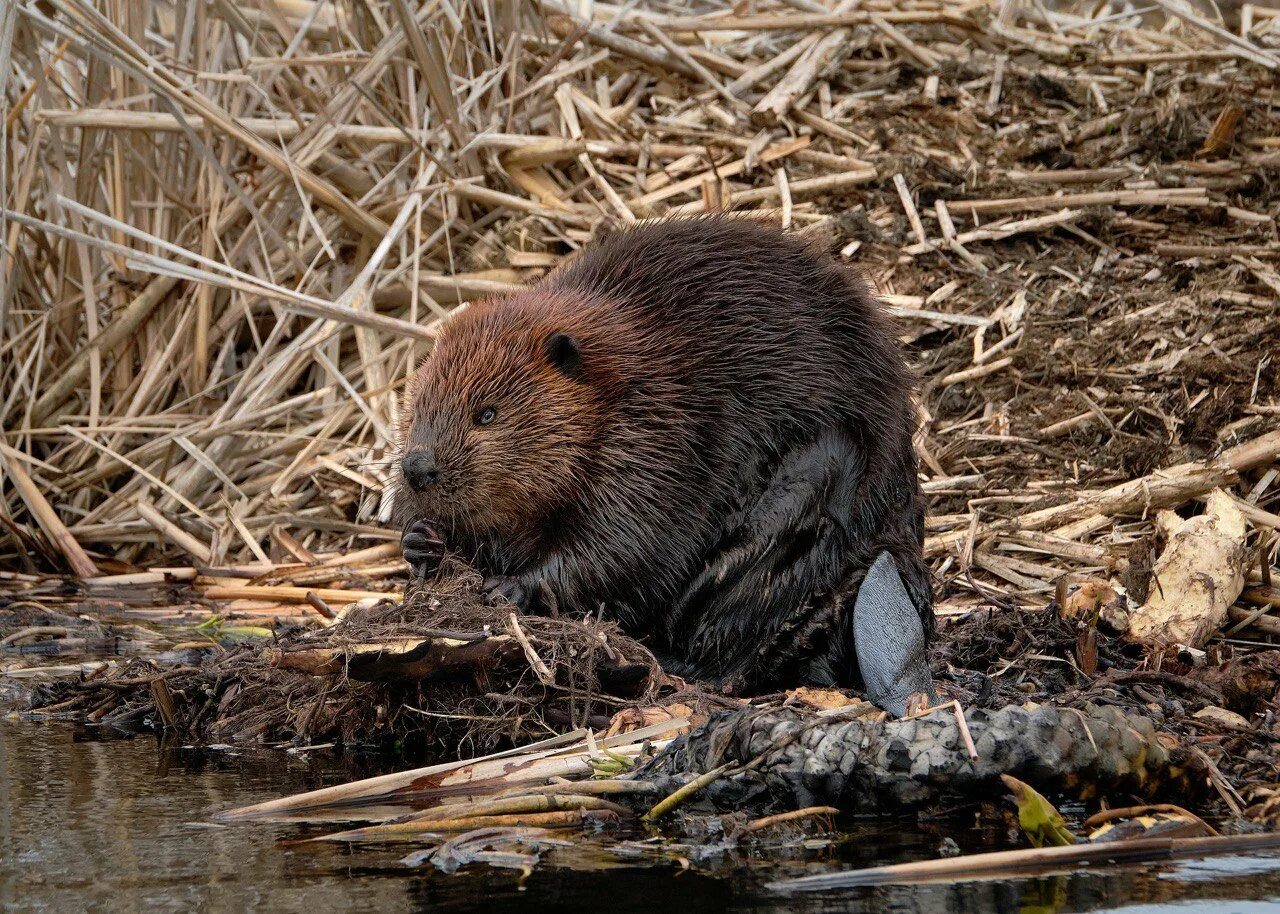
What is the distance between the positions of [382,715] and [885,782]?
1.33 metres

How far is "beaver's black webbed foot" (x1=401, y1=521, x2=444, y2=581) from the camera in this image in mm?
4070

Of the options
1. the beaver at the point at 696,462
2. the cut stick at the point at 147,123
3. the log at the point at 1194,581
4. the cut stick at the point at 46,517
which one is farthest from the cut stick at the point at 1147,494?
the cut stick at the point at 46,517

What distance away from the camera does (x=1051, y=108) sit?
24.5ft

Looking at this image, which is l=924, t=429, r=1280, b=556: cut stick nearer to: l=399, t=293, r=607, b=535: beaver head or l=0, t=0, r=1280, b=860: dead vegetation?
l=0, t=0, r=1280, b=860: dead vegetation

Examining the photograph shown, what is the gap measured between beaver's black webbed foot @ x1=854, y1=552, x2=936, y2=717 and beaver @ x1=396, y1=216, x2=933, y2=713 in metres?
0.09

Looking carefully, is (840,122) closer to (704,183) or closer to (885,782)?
(704,183)

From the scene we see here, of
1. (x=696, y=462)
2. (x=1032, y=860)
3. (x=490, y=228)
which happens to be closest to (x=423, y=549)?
(x=696, y=462)

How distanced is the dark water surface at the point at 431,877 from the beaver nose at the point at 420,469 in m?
1.21

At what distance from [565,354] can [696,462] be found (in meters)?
0.47

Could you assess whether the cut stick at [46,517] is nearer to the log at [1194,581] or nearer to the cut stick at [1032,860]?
the log at [1194,581]

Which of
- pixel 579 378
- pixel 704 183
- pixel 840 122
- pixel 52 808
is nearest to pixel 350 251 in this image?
pixel 704 183

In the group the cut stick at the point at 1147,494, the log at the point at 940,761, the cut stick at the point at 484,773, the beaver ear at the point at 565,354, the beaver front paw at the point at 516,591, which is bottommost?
the cut stick at the point at 1147,494

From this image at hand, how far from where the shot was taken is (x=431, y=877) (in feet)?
7.95

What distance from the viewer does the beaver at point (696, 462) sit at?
3.94 meters
